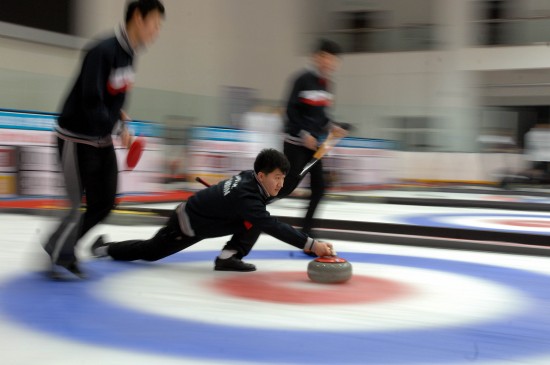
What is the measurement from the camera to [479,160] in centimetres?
1789

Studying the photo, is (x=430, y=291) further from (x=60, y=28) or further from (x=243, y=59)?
(x=243, y=59)

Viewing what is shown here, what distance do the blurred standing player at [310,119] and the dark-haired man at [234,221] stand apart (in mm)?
1086

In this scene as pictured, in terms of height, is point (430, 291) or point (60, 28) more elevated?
point (60, 28)

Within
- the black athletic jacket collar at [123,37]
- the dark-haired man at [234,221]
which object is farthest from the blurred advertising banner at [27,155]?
the black athletic jacket collar at [123,37]

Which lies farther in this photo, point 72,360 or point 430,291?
point 430,291

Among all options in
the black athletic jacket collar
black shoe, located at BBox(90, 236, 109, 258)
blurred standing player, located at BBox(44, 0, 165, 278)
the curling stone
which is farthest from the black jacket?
the black athletic jacket collar

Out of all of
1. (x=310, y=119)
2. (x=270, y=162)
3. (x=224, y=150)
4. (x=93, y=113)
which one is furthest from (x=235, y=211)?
(x=224, y=150)

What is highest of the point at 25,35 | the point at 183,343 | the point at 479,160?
the point at 25,35

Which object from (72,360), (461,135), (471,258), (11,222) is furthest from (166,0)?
(72,360)

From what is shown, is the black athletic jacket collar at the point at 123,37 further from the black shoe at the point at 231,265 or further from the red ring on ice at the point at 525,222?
the red ring on ice at the point at 525,222

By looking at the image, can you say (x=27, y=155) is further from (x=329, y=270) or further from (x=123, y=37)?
(x=329, y=270)

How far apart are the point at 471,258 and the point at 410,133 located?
13313mm

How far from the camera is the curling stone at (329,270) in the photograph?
3.57m

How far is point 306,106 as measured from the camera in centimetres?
517
